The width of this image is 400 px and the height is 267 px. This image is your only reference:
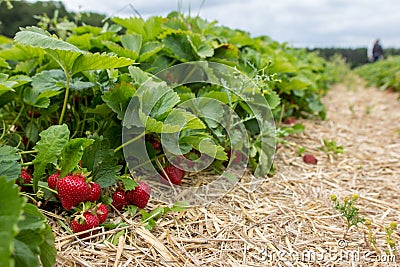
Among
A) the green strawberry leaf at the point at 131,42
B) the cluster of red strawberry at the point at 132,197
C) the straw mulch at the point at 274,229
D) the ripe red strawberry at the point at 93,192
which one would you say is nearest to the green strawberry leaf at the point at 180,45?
the green strawberry leaf at the point at 131,42

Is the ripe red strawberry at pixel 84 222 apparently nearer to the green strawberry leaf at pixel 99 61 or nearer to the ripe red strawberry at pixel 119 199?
the ripe red strawberry at pixel 119 199

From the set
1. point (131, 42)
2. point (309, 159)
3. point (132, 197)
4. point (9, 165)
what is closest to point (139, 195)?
point (132, 197)

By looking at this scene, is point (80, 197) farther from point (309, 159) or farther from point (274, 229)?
point (309, 159)

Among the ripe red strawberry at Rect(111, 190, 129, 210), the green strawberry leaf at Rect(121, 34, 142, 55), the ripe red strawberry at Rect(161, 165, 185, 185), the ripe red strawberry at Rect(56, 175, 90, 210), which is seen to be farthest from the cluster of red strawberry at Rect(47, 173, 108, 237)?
the green strawberry leaf at Rect(121, 34, 142, 55)

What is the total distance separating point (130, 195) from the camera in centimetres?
130

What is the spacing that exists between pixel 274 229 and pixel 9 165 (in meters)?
0.86

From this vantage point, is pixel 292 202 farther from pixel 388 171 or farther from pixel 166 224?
pixel 388 171

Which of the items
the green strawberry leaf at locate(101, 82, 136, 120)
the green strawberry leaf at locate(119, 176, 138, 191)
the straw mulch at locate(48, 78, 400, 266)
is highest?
the green strawberry leaf at locate(101, 82, 136, 120)

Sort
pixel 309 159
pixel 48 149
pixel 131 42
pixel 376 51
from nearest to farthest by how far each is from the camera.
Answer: pixel 48 149, pixel 131 42, pixel 309 159, pixel 376 51

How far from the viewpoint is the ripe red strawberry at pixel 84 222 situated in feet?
3.59

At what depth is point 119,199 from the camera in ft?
4.21

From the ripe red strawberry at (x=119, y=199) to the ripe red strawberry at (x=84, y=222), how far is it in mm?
165

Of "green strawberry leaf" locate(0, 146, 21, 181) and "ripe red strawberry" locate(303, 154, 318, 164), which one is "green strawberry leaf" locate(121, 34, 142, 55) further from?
"ripe red strawberry" locate(303, 154, 318, 164)

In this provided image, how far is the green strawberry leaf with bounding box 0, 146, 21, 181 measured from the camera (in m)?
1.03
